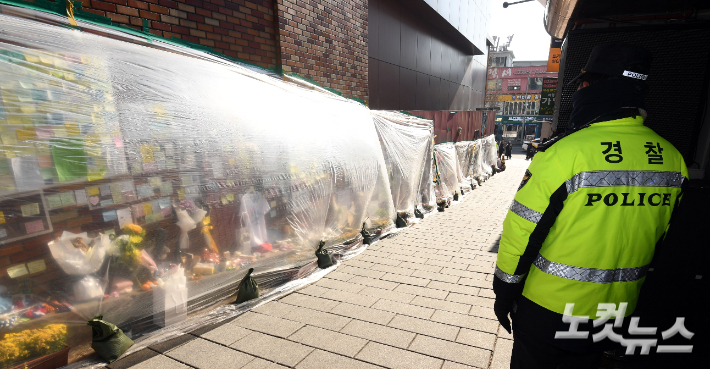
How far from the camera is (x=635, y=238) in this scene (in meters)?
1.62

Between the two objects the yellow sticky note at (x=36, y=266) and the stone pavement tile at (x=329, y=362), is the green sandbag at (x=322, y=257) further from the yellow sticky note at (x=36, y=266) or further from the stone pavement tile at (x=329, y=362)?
the yellow sticky note at (x=36, y=266)

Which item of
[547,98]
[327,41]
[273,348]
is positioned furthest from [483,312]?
[547,98]

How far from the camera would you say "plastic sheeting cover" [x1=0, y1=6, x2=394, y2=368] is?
85.6 inches

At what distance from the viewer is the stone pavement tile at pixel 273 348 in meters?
2.70

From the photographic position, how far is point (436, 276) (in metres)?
4.31

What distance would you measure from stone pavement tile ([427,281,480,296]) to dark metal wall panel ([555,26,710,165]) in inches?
89.6

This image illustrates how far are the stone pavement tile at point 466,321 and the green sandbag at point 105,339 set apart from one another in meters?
2.74

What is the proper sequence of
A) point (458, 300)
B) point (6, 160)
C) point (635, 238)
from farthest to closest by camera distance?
point (458, 300) < point (6, 160) < point (635, 238)

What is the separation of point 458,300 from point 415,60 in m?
8.73

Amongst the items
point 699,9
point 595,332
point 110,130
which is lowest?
point 595,332

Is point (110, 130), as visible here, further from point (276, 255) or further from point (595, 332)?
point (595, 332)

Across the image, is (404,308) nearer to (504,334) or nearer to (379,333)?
(379,333)

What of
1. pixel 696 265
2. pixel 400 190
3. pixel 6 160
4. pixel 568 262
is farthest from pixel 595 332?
pixel 400 190

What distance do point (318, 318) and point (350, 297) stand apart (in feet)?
1.80
